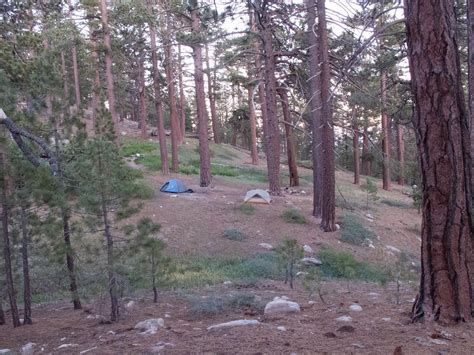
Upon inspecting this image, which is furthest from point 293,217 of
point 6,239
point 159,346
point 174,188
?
point 159,346

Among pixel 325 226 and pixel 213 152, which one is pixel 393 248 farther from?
pixel 213 152

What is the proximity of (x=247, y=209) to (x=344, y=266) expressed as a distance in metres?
5.20

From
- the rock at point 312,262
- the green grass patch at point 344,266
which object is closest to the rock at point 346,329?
the green grass patch at point 344,266

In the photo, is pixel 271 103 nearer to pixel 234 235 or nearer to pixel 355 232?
pixel 355 232

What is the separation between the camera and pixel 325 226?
14.6 m

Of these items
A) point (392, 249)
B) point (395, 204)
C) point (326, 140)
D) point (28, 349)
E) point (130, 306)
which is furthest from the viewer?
point (395, 204)

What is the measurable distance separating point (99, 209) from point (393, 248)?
10.6 meters

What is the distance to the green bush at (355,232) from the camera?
553 inches

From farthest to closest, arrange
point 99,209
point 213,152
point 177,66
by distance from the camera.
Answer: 1. point 213,152
2. point 177,66
3. point 99,209

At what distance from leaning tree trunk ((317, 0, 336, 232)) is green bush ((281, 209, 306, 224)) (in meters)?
0.82

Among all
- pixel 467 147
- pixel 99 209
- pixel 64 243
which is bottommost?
pixel 64 243

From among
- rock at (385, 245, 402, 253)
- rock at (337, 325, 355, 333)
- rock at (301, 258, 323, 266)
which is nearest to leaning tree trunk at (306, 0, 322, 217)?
rock at (385, 245, 402, 253)

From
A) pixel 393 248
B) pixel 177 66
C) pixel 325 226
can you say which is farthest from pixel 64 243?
pixel 177 66

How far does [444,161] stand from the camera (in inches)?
166
